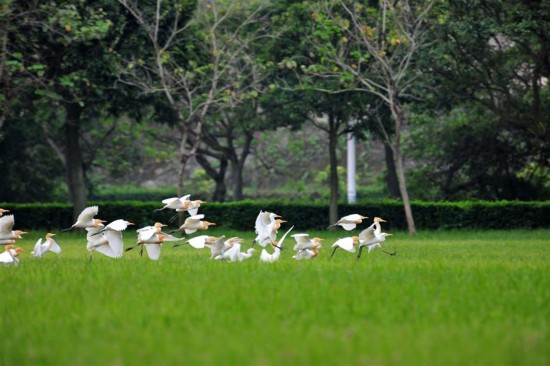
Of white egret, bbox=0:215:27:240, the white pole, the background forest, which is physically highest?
the background forest

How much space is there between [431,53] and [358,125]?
14.8ft

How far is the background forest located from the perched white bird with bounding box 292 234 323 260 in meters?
14.0

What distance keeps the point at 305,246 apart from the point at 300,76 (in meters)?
19.7

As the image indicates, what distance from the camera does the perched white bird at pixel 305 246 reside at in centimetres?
1622

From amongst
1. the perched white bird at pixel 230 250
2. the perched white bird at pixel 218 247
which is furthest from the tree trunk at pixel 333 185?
the perched white bird at pixel 230 250

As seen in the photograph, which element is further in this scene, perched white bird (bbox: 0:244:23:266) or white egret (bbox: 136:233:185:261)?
white egret (bbox: 136:233:185:261)

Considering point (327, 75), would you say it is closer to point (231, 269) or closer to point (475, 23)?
point (475, 23)

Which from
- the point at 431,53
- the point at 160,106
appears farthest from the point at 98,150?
the point at 431,53

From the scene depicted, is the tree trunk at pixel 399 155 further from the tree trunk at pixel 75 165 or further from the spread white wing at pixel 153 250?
the spread white wing at pixel 153 250

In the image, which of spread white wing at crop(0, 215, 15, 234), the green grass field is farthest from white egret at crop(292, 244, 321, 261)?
spread white wing at crop(0, 215, 15, 234)

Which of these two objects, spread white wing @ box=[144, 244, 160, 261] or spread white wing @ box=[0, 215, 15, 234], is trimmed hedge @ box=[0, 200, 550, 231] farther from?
spread white wing @ box=[0, 215, 15, 234]

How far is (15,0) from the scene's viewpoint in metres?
29.9

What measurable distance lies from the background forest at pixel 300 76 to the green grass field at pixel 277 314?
1679cm

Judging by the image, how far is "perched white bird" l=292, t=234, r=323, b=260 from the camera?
16219 mm
